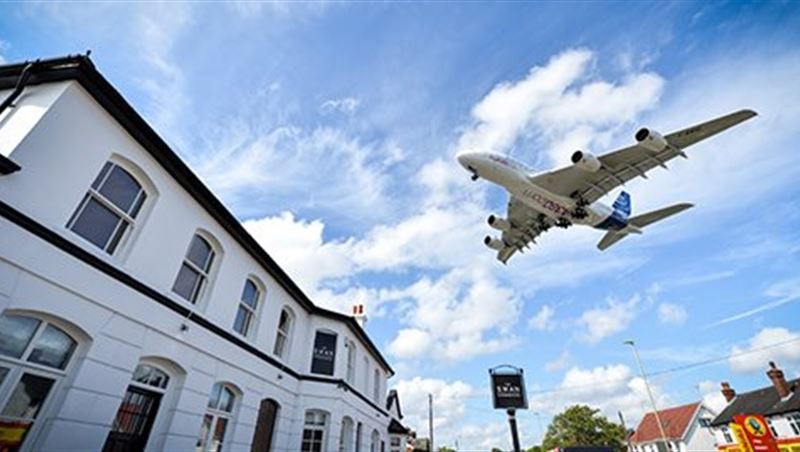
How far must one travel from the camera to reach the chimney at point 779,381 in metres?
26.7

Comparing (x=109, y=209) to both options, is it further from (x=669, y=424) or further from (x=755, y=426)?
(x=669, y=424)

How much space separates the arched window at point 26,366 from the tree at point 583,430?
47105 mm

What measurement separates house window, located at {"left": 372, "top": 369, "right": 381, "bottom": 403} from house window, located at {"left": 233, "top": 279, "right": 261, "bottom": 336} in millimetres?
9312

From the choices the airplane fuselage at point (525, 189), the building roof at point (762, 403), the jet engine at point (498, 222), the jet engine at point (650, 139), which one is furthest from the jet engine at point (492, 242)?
the building roof at point (762, 403)

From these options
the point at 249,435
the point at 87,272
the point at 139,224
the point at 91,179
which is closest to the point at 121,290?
the point at 87,272

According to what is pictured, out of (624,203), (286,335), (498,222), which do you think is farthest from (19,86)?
(624,203)

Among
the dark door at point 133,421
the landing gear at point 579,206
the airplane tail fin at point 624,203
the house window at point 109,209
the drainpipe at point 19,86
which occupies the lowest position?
the dark door at point 133,421

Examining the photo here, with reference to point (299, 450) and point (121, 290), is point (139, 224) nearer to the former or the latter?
point (121, 290)

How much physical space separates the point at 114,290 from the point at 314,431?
8543mm

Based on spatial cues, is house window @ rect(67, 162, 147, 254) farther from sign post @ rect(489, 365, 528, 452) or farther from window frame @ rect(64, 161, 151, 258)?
sign post @ rect(489, 365, 528, 452)

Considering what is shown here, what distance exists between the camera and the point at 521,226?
1677 cm

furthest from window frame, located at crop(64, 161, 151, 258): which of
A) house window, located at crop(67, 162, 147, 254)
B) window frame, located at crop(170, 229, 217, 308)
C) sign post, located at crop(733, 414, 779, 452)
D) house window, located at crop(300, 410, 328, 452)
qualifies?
sign post, located at crop(733, 414, 779, 452)

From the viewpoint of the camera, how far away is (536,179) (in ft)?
45.4

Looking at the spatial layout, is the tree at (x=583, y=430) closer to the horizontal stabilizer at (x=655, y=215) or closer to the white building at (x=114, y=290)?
the horizontal stabilizer at (x=655, y=215)
